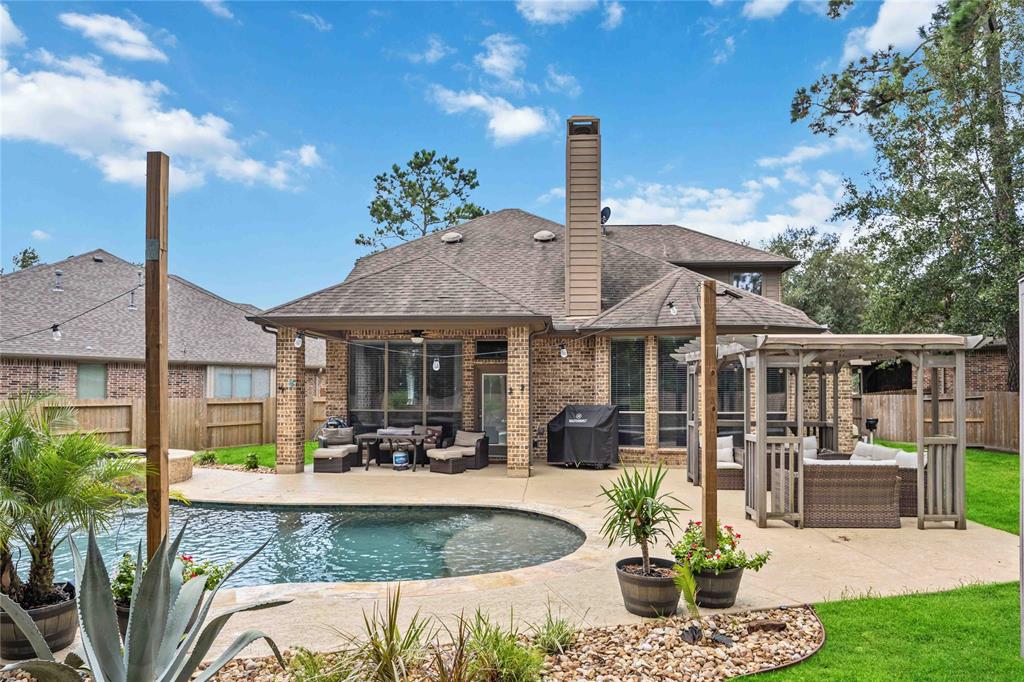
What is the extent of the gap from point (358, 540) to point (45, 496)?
14.1 ft

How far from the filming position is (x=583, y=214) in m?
14.8

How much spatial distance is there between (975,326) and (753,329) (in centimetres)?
741

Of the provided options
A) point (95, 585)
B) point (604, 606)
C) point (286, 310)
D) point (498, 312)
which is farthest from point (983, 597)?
point (286, 310)

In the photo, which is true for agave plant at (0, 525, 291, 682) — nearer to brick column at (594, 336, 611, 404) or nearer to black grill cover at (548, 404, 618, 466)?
black grill cover at (548, 404, 618, 466)

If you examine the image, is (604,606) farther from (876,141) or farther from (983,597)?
(876,141)

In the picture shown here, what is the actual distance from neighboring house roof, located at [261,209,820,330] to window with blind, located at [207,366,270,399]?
6042mm

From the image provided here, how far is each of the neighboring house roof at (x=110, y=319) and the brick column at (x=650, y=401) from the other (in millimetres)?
13132

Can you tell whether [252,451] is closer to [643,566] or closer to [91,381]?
[91,381]

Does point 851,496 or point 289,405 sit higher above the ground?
point 289,405

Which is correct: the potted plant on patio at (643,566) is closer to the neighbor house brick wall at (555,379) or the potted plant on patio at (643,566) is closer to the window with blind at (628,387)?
the window with blind at (628,387)

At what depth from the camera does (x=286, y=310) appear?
1234cm

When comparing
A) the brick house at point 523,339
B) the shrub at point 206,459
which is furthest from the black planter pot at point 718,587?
the shrub at point 206,459

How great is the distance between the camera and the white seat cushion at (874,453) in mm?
8758

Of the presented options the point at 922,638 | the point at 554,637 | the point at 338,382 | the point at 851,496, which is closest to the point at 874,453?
the point at 851,496
